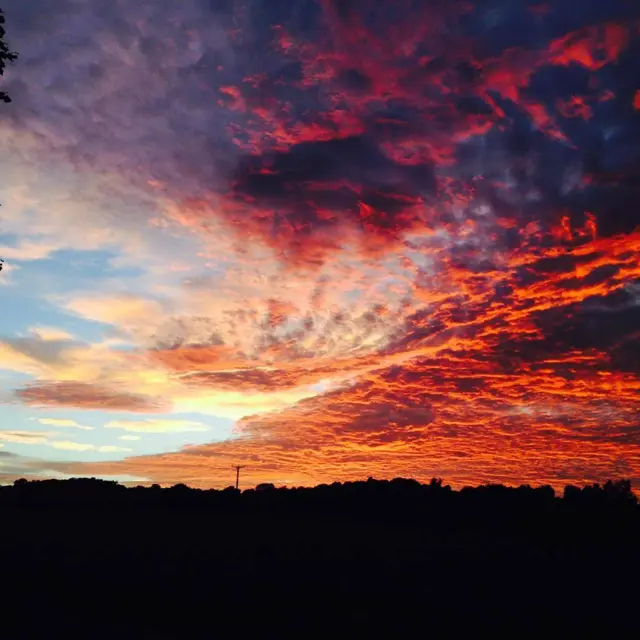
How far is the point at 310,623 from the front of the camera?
2362 centimetres

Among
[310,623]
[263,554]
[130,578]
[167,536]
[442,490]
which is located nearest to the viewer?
[310,623]

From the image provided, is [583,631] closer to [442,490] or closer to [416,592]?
[416,592]

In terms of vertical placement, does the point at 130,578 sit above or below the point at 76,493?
below

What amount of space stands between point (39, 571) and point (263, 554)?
1185 cm

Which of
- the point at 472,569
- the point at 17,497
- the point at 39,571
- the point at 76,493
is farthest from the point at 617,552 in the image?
the point at 17,497

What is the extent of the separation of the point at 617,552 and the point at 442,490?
4890 cm

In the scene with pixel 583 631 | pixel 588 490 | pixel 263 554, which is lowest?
pixel 583 631

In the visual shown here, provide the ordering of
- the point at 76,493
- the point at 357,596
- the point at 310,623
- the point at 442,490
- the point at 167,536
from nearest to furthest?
the point at 310,623 → the point at 357,596 → the point at 167,536 → the point at 442,490 → the point at 76,493

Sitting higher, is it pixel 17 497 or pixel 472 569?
pixel 17 497

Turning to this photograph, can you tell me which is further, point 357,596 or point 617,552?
point 617,552

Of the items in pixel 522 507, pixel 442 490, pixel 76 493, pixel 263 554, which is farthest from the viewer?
pixel 76 493

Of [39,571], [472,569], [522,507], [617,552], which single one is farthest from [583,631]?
[522,507]

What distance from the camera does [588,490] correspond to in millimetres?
92312

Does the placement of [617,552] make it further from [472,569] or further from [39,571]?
[39,571]
